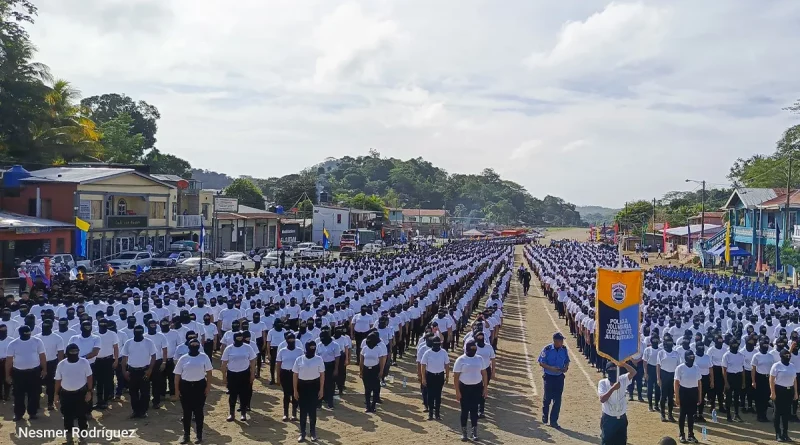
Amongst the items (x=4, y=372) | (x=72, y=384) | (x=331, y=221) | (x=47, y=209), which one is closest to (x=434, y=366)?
(x=72, y=384)

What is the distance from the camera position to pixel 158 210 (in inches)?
1625

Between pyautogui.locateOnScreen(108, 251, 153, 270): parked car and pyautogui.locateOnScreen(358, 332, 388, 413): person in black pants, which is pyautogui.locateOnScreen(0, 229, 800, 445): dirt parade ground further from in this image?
pyautogui.locateOnScreen(108, 251, 153, 270): parked car

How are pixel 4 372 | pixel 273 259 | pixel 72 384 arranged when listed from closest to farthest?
pixel 72 384
pixel 4 372
pixel 273 259

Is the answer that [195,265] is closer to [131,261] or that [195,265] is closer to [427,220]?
[131,261]

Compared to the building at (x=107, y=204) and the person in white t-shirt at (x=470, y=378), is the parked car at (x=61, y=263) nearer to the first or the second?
the building at (x=107, y=204)

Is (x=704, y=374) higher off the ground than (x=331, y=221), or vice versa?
(x=331, y=221)

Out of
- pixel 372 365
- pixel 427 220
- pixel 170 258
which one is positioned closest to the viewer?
pixel 372 365

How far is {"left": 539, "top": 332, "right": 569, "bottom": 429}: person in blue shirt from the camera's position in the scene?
9.84m

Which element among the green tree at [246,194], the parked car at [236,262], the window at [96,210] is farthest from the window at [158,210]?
the green tree at [246,194]

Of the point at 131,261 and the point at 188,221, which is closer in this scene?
the point at 131,261

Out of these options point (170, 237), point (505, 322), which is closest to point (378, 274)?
point (505, 322)

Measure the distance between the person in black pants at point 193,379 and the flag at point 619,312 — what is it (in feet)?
15.2

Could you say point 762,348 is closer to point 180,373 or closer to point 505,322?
point 180,373

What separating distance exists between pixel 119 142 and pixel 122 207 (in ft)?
66.1
